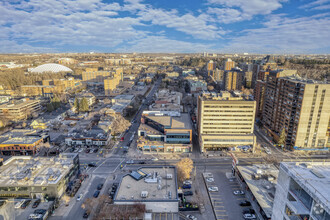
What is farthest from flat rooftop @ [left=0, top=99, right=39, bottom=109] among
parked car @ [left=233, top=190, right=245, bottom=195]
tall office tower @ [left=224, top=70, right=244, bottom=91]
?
tall office tower @ [left=224, top=70, right=244, bottom=91]

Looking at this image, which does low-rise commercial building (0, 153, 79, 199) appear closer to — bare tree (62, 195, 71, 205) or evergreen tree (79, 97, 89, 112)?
bare tree (62, 195, 71, 205)

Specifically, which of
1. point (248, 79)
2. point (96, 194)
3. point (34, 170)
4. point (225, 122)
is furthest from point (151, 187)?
point (248, 79)

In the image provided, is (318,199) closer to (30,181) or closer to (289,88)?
(30,181)

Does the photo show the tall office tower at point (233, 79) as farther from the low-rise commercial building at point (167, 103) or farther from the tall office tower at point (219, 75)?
the low-rise commercial building at point (167, 103)

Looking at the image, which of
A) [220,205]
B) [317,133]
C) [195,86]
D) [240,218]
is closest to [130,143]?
[220,205]

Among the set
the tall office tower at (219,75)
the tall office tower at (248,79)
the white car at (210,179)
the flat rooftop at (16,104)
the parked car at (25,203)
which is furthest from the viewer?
the tall office tower at (219,75)

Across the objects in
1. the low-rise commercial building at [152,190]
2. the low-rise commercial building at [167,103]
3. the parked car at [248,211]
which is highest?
the low-rise commercial building at [167,103]

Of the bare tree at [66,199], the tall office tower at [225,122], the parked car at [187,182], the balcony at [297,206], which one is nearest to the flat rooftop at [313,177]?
the balcony at [297,206]

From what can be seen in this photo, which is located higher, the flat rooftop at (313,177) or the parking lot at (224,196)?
the flat rooftop at (313,177)
